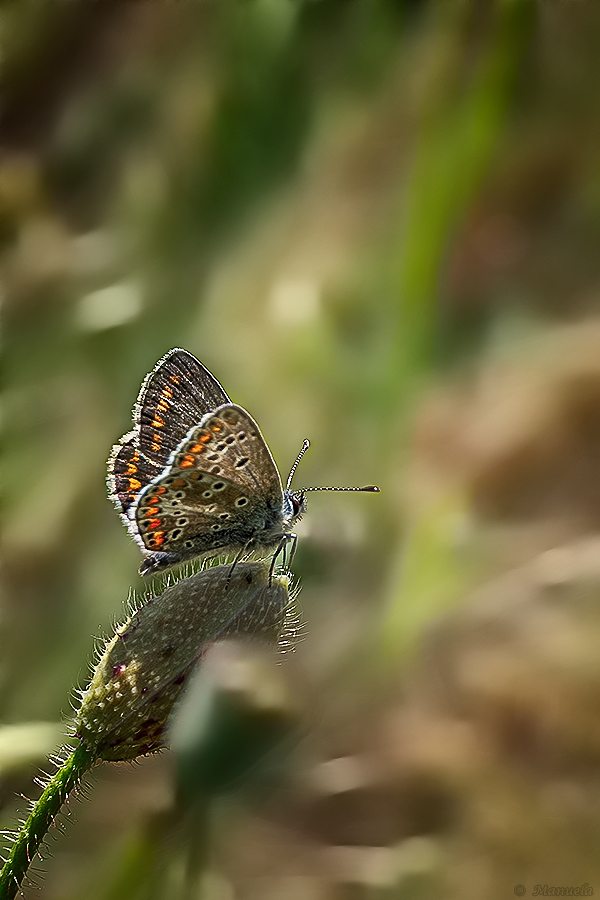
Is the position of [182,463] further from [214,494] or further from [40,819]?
[40,819]

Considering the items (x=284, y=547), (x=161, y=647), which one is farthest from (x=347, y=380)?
(x=161, y=647)

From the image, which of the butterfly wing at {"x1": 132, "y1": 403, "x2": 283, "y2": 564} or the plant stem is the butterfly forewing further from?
the plant stem

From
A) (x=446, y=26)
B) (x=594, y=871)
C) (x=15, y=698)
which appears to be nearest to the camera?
(x=594, y=871)

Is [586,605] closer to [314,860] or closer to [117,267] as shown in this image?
[314,860]

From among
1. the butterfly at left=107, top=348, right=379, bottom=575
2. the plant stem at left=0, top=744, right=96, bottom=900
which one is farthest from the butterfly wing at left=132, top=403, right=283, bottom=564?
the plant stem at left=0, top=744, right=96, bottom=900

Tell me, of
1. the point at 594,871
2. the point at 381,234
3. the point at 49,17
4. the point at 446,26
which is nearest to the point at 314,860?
the point at 594,871

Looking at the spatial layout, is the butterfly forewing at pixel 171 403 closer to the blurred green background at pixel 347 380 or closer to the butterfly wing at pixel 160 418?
the butterfly wing at pixel 160 418
